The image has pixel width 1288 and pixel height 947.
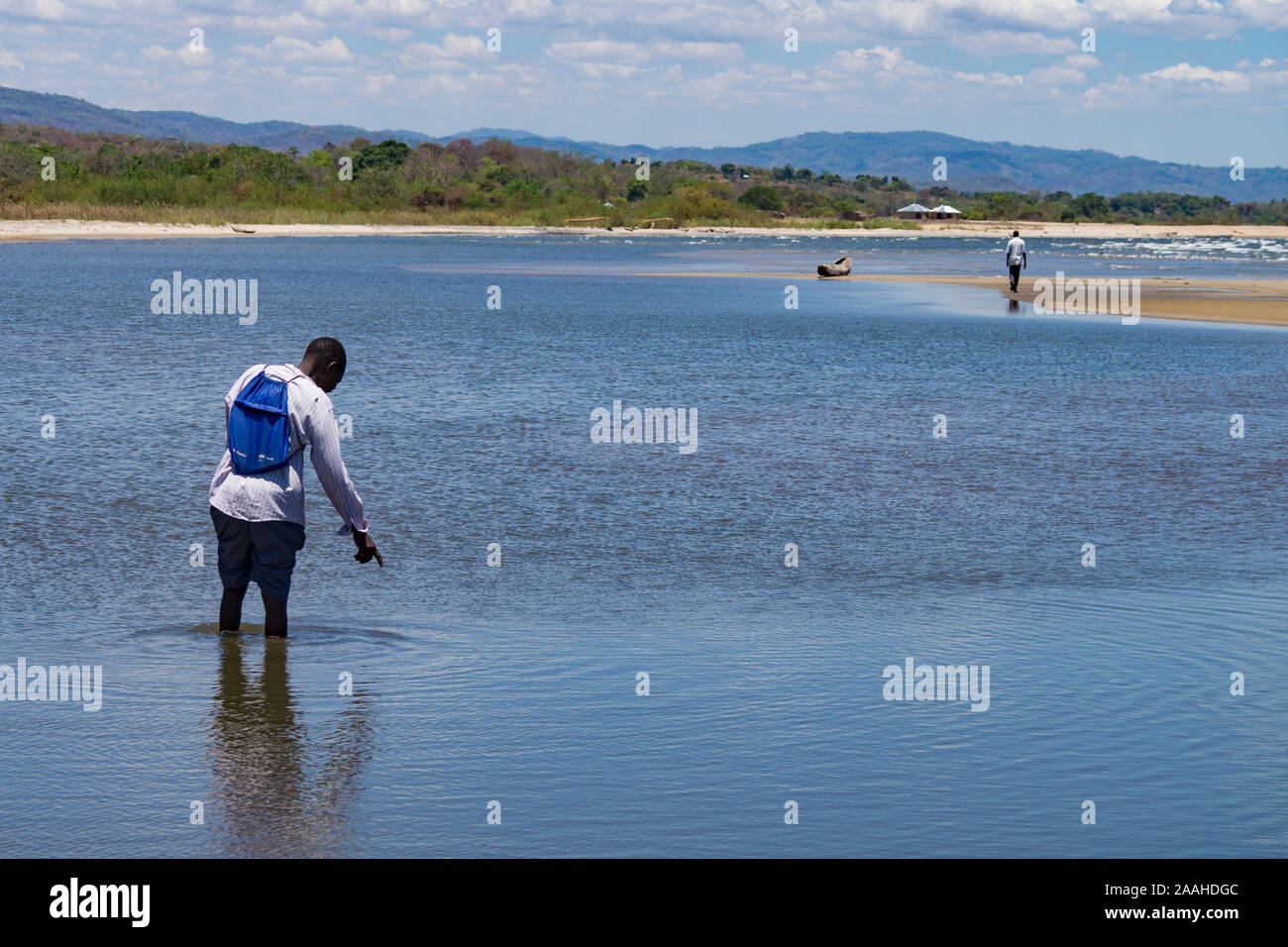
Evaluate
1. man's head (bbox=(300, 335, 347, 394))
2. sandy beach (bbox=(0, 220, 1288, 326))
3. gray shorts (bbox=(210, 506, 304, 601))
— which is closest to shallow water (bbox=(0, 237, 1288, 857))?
gray shorts (bbox=(210, 506, 304, 601))

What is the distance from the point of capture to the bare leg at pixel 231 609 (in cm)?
812

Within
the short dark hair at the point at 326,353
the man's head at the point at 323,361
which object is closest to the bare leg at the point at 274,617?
the man's head at the point at 323,361

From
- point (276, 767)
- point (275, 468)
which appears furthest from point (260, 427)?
point (276, 767)

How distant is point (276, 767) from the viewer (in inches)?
250

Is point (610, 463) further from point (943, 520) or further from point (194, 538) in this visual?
point (194, 538)

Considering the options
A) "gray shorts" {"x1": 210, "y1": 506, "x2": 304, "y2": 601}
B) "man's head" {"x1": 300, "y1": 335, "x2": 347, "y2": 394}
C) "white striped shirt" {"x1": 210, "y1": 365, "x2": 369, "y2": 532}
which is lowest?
"gray shorts" {"x1": 210, "y1": 506, "x2": 304, "y2": 601}

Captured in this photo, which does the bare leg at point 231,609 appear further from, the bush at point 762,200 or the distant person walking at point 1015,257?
the bush at point 762,200

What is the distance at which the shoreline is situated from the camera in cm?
8875

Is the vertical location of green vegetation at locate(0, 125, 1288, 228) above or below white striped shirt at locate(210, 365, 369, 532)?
above

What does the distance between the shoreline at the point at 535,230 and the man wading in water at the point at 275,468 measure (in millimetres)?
78797

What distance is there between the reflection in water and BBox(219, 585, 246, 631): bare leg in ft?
1.17

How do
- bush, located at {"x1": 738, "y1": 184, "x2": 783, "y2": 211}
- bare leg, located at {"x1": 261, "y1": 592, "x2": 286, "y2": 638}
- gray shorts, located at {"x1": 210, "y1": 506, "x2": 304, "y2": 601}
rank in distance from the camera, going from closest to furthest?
gray shorts, located at {"x1": 210, "y1": 506, "x2": 304, "y2": 601}
bare leg, located at {"x1": 261, "y1": 592, "x2": 286, "y2": 638}
bush, located at {"x1": 738, "y1": 184, "x2": 783, "y2": 211}

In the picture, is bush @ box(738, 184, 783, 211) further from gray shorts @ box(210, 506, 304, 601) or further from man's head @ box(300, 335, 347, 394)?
man's head @ box(300, 335, 347, 394)
